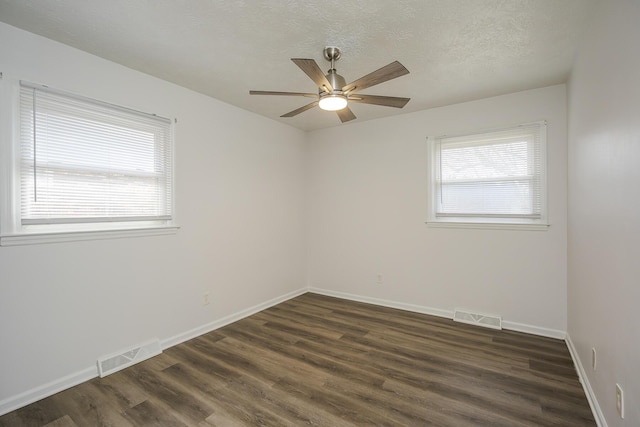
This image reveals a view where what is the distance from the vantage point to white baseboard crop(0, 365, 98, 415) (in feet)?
6.63

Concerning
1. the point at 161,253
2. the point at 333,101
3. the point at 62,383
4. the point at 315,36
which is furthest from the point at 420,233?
the point at 62,383

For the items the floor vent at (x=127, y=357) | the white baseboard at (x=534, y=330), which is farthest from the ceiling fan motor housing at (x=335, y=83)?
the white baseboard at (x=534, y=330)

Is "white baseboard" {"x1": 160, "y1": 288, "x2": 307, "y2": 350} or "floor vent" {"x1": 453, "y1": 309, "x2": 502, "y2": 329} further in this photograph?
"floor vent" {"x1": 453, "y1": 309, "x2": 502, "y2": 329}

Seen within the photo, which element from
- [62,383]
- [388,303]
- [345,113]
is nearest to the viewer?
[62,383]

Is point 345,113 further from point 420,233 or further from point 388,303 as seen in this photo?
point 388,303

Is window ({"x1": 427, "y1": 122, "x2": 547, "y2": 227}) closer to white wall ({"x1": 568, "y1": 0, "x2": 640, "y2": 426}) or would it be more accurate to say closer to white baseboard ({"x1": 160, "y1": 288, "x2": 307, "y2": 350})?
white wall ({"x1": 568, "y1": 0, "x2": 640, "y2": 426})

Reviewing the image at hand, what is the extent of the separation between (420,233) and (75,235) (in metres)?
3.55

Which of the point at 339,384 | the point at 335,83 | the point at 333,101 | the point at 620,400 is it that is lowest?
the point at 339,384

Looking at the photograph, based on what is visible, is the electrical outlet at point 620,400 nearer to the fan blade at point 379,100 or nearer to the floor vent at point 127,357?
the fan blade at point 379,100

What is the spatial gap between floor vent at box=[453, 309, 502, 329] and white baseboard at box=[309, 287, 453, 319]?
102 mm

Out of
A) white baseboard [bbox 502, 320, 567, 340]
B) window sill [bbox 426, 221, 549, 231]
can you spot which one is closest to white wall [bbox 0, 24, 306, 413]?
window sill [bbox 426, 221, 549, 231]

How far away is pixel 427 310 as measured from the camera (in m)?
3.82

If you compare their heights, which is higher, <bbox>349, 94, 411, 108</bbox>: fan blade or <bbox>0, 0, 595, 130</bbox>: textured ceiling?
<bbox>0, 0, 595, 130</bbox>: textured ceiling

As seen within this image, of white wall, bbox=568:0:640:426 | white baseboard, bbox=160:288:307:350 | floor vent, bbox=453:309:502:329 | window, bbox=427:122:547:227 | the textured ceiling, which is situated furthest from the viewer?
floor vent, bbox=453:309:502:329
